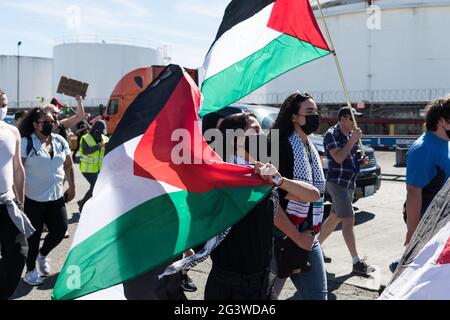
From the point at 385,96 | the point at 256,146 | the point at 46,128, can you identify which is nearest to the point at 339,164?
the point at 256,146

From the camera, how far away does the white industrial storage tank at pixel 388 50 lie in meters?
31.6

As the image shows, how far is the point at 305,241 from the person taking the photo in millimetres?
3240

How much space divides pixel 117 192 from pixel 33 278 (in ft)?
9.49

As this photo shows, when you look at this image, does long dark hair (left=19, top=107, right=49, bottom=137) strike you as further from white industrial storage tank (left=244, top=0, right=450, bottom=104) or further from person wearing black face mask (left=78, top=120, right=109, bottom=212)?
white industrial storage tank (left=244, top=0, right=450, bottom=104)

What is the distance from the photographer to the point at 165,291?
2826 millimetres

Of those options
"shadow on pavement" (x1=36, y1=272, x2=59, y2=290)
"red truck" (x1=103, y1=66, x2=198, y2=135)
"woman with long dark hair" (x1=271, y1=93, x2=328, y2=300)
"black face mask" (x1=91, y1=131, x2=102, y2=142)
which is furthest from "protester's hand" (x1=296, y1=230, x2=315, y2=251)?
"red truck" (x1=103, y1=66, x2=198, y2=135)

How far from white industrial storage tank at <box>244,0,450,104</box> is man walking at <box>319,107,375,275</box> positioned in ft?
85.2

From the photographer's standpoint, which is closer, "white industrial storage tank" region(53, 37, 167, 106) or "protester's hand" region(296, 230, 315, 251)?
"protester's hand" region(296, 230, 315, 251)

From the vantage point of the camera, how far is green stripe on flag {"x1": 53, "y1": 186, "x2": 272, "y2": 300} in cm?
264

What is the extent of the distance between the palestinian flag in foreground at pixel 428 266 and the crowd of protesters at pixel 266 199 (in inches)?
34.5

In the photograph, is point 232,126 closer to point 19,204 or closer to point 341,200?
point 19,204

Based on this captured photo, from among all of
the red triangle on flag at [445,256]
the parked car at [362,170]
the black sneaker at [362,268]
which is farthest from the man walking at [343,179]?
the red triangle on flag at [445,256]

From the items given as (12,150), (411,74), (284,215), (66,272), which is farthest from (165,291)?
(411,74)

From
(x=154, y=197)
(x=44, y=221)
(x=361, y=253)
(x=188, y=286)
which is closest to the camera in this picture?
(x=154, y=197)
